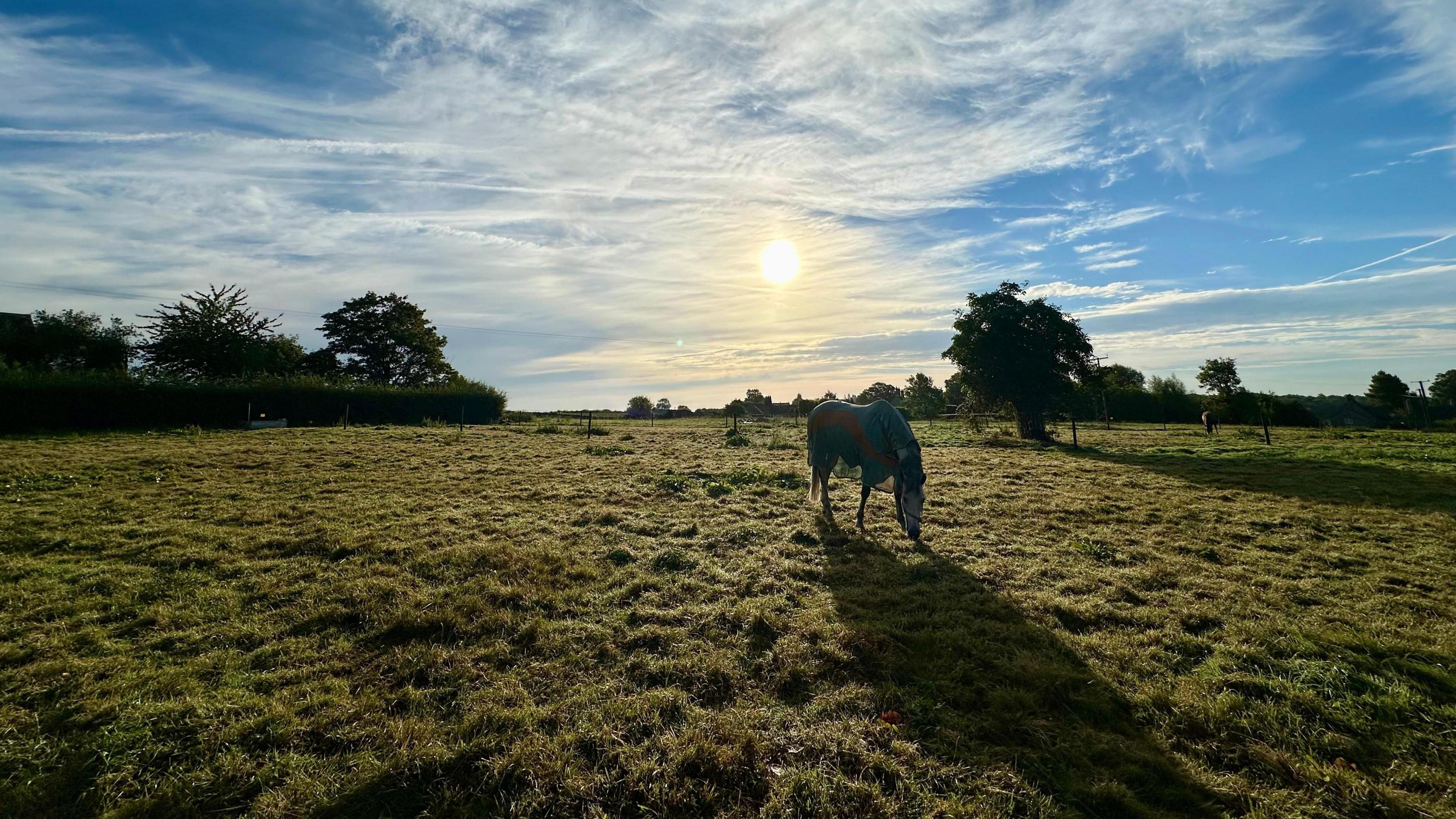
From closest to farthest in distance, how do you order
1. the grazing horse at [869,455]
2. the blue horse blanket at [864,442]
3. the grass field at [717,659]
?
the grass field at [717,659], the grazing horse at [869,455], the blue horse blanket at [864,442]

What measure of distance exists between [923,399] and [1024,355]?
87.5 feet

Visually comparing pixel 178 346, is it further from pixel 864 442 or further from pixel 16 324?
pixel 864 442

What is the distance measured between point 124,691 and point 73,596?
315 centimetres

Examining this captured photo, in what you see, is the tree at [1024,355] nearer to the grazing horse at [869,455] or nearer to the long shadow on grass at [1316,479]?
the long shadow on grass at [1316,479]

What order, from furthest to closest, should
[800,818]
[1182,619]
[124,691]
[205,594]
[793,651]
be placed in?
1. [205,594]
2. [1182,619]
3. [793,651]
4. [124,691]
5. [800,818]

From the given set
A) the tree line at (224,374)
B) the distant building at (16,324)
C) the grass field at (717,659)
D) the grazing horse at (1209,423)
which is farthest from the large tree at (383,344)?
the grazing horse at (1209,423)

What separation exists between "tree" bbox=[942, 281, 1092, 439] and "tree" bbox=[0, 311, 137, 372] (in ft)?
170

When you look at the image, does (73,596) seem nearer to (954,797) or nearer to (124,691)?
(124,691)

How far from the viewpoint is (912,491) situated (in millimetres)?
7945

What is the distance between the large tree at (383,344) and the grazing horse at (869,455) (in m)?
44.3

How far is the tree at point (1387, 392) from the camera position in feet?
126

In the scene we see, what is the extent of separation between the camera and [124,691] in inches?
152

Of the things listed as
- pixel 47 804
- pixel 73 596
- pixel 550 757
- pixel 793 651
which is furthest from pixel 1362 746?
pixel 73 596

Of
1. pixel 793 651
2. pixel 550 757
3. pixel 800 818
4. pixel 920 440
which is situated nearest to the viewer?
pixel 800 818
